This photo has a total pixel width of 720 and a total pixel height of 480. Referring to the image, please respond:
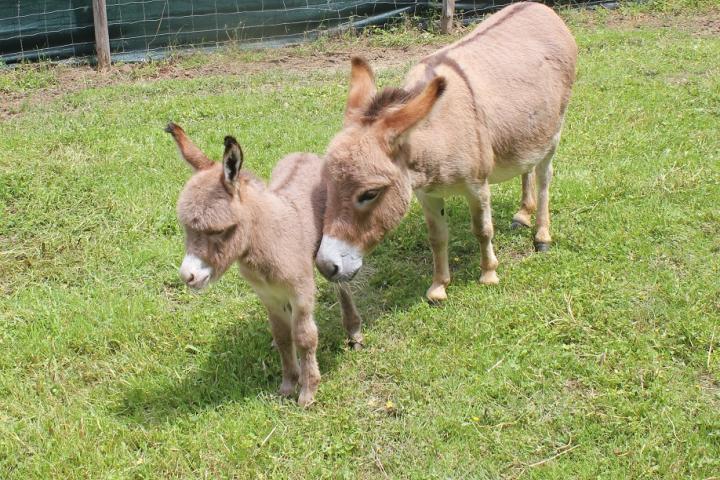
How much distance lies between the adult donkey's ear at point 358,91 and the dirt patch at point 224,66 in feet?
18.6

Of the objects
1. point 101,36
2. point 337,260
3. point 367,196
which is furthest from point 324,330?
point 101,36

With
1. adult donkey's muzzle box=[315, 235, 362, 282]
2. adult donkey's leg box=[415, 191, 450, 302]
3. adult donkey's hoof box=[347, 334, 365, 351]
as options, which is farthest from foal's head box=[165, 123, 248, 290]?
adult donkey's leg box=[415, 191, 450, 302]

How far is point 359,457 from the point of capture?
12.8 feet

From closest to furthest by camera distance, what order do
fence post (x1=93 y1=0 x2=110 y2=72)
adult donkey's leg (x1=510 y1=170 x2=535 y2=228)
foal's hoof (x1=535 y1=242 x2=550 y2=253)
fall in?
foal's hoof (x1=535 y1=242 x2=550 y2=253)
adult donkey's leg (x1=510 y1=170 x2=535 y2=228)
fence post (x1=93 y1=0 x2=110 y2=72)

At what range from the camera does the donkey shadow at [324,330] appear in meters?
4.39

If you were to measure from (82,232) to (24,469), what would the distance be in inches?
107

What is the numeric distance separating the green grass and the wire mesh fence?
3.52m

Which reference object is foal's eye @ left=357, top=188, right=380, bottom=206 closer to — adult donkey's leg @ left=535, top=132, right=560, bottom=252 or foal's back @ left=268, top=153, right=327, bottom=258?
foal's back @ left=268, top=153, right=327, bottom=258

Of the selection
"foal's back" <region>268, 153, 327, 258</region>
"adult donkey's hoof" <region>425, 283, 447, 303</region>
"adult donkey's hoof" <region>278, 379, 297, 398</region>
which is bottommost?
"adult donkey's hoof" <region>278, 379, 297, 398</region>

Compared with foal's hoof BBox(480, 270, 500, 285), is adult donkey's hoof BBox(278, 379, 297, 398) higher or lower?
lower

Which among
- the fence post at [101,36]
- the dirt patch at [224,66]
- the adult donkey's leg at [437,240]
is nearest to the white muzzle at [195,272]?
the adult donkey's leg at [437,240]

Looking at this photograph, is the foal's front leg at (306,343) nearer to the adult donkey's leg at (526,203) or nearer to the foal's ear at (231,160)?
the foal's ear at (231,160)

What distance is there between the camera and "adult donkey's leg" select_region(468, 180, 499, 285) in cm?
508

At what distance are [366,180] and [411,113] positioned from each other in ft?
1.51
